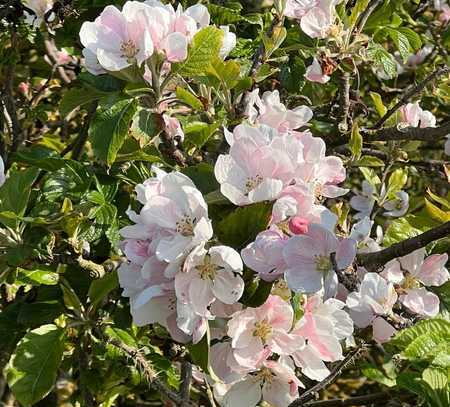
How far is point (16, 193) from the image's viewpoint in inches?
63.1

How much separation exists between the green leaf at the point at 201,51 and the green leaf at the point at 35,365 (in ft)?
2.02

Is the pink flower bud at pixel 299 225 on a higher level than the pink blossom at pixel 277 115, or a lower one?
higher

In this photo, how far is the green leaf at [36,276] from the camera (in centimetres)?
170

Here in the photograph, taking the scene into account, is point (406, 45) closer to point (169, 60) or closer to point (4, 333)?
point (169, 60)

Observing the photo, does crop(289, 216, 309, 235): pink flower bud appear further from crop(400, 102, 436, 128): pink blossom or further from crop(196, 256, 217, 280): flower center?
crop(400, 102, 436, 128): pink blossom

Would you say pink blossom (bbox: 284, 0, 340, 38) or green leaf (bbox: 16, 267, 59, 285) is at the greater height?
pink blossom (bbox: 284, 0, 340, 38)

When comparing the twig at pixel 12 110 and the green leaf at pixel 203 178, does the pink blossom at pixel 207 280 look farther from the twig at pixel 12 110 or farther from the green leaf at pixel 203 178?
the twig at pixel 12 110

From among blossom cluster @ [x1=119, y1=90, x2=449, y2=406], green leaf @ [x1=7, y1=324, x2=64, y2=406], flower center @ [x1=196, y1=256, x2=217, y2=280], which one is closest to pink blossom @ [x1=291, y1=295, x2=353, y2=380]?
blossom cluster @ [x1=119, y1=90, x2=449, y2=406]

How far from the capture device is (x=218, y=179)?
4.11 ft

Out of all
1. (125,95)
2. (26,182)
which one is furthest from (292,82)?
(26,182)

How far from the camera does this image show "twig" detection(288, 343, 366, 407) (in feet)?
4.56

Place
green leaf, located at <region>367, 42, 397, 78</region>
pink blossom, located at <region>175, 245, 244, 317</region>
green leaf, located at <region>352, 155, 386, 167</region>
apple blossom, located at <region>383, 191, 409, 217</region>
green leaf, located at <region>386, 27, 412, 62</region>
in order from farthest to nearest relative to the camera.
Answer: apple blossom, located at <region>383, 191, 409, 217</region> < green leaf, located at <region>386, 27, 412, 62</region> < green leaf, located at <region>367, 42, 397, 78</region> < green leaf, located at <region>352, 155, 386, 167</region> < pink blossom, located at <region>175, 245, 244, 317</region>

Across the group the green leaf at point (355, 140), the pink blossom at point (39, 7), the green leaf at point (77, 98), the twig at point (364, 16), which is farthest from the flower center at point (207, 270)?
the pink blossom at point (39, 7)

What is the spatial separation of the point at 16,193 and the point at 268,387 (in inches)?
24.3
